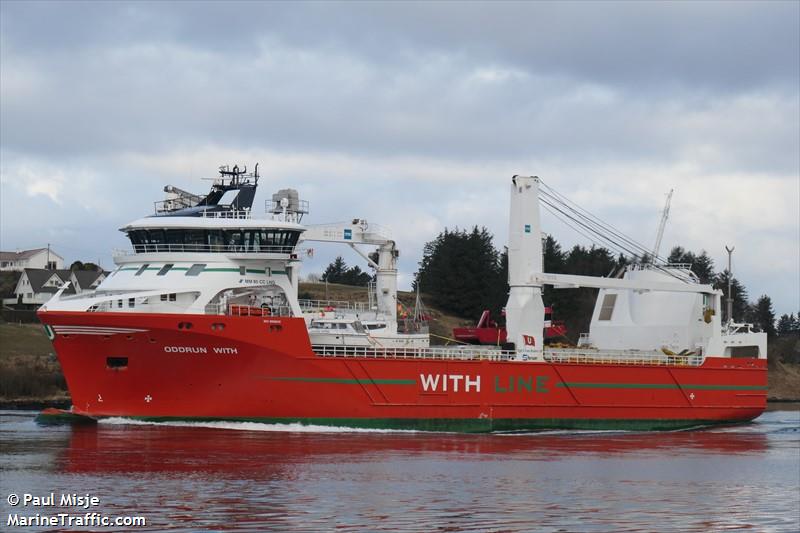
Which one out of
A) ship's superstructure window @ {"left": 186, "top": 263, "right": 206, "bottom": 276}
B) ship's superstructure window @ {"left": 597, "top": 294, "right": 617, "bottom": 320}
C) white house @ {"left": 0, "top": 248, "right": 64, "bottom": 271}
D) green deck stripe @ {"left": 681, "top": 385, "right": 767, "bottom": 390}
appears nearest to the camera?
ship's superstructure window @ {"left": 186, "top": 263, "right": 206, "bottom": 276}

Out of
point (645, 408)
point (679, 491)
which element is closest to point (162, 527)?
point (679, 491)

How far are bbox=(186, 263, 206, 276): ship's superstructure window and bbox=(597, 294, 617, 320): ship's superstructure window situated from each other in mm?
19464

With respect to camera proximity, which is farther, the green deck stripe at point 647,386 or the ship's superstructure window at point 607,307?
the ship's superstructure window at point 607,307

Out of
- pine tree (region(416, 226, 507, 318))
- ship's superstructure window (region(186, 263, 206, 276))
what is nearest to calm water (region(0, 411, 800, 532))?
ship's superstructure window (region(186, 263, 206, 276))

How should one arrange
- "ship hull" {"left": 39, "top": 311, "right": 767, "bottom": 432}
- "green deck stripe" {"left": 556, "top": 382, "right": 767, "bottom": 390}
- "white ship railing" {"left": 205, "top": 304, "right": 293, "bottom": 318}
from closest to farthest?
1. "ship hull" {"left": 39, "top": 311, "right": 767, "bottom": 432}
2. "white ship railing" {"left": 205, "top": 304, "right": 293, "bottom": 318}
3. "green deck stripe" {"left": 556, "top": 382, "right": 767, "bottom": 390}

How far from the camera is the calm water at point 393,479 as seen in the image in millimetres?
23391

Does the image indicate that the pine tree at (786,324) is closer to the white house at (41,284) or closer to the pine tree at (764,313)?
the pine tree at (764,313)

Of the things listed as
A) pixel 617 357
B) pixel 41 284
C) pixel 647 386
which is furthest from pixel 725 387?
pixel 41 284

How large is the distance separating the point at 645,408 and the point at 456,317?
114 feet

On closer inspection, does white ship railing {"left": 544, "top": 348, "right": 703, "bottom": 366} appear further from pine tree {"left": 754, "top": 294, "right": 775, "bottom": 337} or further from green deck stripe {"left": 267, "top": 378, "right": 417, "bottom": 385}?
pine tree {"left": 754, "top": 294, "right": 775, "bottom": 337}

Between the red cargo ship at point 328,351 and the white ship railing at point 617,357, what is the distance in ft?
0.26

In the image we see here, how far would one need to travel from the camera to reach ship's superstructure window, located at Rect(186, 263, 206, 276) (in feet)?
125

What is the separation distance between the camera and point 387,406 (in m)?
39.4

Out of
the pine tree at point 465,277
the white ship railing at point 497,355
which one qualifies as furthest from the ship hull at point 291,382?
the pine tree at point 465,277
